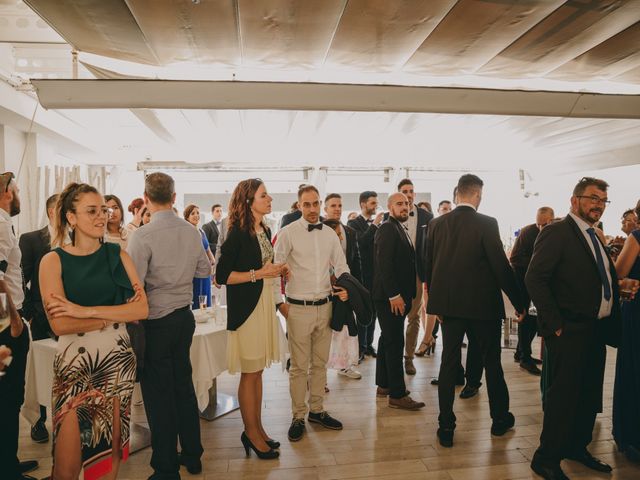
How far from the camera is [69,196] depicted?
2.02m

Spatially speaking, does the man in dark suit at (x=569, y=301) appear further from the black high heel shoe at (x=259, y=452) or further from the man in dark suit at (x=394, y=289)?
the black high heel shoe at (x=259, y=452)

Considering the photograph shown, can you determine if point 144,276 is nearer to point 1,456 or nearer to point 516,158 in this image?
point 1,456

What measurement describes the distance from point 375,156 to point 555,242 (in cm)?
785

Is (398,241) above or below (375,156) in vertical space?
below

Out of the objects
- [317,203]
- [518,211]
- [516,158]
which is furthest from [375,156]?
[317,203]

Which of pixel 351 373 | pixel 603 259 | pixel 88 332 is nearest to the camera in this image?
pixel 88 332

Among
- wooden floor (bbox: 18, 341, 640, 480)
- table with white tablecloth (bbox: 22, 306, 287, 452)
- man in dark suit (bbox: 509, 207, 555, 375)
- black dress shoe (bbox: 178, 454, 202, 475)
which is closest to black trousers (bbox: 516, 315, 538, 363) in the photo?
→ man in dark suit (bbox: 509, 207, 555, 375)

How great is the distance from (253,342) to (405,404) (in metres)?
1.58

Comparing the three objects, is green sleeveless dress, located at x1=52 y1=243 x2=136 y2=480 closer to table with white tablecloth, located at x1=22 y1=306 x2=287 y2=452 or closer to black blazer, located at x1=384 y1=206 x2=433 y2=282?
table with white tablecloth, located at x1=22 y1=306 x2=287 y2=452

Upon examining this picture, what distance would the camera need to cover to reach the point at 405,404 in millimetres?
3502

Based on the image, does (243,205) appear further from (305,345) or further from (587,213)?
(587,213)

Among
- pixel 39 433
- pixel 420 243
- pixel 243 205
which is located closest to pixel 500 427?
pixel 420 243

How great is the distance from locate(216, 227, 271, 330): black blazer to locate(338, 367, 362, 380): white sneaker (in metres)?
2.06

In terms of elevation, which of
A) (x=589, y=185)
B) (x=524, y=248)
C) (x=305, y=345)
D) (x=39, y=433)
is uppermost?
(x=589, y=185)
